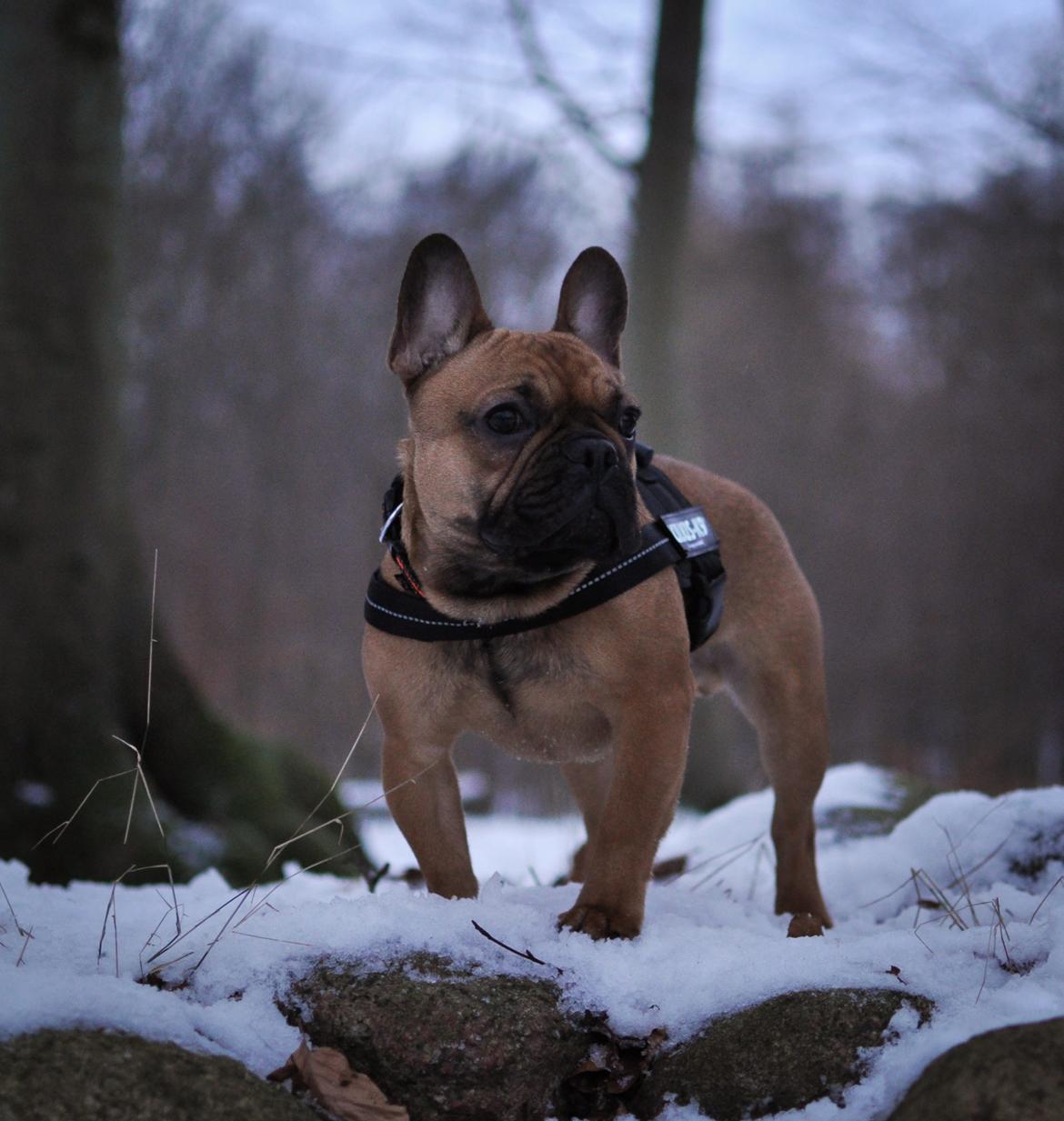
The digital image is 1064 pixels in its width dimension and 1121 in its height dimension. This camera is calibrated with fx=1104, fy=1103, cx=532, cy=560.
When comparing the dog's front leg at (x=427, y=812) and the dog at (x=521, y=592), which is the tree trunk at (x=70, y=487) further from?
the dog at (x=521, y=592)

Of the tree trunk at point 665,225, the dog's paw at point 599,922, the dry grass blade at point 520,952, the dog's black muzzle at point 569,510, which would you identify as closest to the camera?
the dry grass blade at point 520,952

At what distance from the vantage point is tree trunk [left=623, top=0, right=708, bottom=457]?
977cm

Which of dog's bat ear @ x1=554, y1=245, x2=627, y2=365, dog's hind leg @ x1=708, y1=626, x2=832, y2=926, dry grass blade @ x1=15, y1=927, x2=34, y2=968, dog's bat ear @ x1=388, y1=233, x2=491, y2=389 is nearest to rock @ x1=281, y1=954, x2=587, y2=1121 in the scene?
dry grass blade @ x1=15, y1=927, x2=34, y2=968

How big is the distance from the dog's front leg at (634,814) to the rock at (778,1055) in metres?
0.49

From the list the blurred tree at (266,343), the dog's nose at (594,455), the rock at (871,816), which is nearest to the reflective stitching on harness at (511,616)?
the dog's nose at (594,455)

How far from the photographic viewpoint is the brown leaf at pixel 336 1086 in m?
2.18

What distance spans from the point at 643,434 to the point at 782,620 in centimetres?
616

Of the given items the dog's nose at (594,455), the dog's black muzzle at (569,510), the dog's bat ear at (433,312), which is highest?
the dog's bat ear at (433,312)

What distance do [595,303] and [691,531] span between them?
0.88 m

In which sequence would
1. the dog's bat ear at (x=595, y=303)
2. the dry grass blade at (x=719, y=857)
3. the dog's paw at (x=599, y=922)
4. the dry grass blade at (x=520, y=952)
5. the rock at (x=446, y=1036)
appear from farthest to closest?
1. the dry grass blade at (x=719, y=857)
2. the dog's bat ear at (x=595, y=303)
3. the dog's paw at (x=599, y=922)
4. the dry grass blade at (x=520, y=952)
5. the rock at (x=446, y=1036)

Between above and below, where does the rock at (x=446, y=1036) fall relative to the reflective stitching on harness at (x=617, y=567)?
below

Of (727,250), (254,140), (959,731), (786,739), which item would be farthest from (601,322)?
(727,250)

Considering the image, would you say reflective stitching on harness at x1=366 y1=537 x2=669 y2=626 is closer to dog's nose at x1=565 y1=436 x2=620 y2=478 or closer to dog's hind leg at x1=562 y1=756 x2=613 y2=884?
dog's nose at x1=565 y1=436 x2=620 y2=478

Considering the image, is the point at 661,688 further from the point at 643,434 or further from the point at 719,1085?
the point at 643,434
